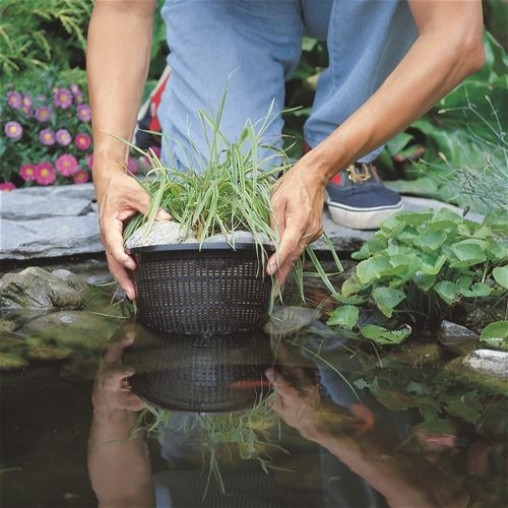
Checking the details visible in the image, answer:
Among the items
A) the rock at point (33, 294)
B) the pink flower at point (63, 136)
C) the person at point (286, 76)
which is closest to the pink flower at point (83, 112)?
the pink flower at point (63, 136)

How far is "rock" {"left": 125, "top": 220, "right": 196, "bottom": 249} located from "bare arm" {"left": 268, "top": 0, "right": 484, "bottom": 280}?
23cm

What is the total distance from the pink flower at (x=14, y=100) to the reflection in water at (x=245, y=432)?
1.85m

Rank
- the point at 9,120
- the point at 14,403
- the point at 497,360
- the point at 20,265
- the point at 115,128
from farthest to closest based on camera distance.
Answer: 1. the point at 9,120
2. the point at 20,265
3. the point at 115,128
4. the point at 497,360
5. the point at 14,403

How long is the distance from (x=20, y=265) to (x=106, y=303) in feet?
1.56

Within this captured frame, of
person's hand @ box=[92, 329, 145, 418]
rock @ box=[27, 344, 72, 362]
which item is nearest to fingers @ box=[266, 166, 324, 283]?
person's hand @ box=[92, 329, 145, 418]

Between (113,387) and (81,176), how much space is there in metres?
2.20

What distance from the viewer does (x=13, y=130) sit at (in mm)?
4035

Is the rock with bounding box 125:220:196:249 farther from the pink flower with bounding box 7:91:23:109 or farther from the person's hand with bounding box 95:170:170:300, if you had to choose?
the pink flower with bounding box 7:91:23:109

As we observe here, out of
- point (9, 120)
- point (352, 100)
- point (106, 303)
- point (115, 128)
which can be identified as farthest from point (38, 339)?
point (9, 120)

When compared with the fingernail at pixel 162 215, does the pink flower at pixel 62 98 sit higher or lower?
lower

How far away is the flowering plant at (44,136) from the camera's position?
4086 mm

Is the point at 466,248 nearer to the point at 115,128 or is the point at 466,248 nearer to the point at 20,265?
the point at 115,128

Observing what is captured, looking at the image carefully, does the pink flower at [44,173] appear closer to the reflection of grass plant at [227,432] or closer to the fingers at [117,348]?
the fingers at [117,348]

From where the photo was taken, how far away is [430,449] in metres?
1.80
